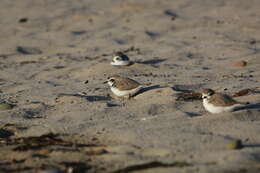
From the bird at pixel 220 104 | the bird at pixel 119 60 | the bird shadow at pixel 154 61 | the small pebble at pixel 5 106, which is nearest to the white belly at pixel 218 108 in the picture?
the bird at pixel 220 104

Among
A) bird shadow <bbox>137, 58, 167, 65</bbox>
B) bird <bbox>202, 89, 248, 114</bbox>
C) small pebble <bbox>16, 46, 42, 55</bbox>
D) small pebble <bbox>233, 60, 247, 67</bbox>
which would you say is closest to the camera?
bird <bbox>202, 89, 248, 114</bbox>

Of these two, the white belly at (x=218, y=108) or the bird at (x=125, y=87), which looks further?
the bird at (x=125, y=87)

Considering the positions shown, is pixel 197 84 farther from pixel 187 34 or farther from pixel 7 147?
pixel 187 34

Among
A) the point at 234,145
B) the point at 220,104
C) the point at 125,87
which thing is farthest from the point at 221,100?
the point at 125,87

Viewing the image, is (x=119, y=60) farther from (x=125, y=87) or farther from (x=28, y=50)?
(x=28, y=50)

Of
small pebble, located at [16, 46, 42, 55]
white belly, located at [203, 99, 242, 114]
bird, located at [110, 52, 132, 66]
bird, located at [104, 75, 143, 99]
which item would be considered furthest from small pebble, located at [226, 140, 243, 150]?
small pebble, located at [16, 46, 42, 55]

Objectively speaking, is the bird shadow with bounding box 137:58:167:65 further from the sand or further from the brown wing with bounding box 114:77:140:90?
the brown wing with bounding box 114:77:140:90

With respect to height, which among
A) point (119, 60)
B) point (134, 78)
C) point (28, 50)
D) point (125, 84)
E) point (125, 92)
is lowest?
point (125, 92)

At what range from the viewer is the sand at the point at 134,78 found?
19.4ft

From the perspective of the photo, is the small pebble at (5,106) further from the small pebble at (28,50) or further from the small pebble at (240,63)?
the small pebble at (28,50)

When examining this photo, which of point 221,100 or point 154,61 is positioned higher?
point 154,61

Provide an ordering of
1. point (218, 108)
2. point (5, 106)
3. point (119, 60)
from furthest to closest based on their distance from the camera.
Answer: point (119, 60) < point (5, 106) < point (218, 108)

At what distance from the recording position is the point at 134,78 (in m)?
10.2

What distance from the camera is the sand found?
5.91 m
